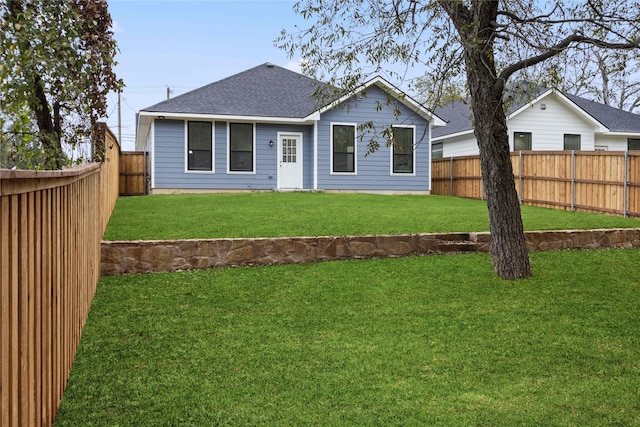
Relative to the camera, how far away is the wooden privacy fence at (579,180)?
13188mm

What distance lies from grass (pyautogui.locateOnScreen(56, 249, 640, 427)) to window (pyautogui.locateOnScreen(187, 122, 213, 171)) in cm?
1118

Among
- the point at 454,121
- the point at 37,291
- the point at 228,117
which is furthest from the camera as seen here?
the point at 454,121

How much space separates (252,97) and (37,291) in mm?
17133

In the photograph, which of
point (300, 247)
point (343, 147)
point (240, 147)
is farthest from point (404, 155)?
point (300, 247)

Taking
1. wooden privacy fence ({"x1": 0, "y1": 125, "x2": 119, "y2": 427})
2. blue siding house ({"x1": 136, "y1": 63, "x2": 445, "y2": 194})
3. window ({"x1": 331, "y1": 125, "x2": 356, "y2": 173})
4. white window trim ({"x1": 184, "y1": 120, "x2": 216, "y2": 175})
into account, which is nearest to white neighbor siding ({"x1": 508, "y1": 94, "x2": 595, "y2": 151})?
blue siding house ({"x1": 136, "y1": 63, "x2": 445, "y2": 194})

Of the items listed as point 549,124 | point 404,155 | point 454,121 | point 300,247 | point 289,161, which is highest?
point 454,121

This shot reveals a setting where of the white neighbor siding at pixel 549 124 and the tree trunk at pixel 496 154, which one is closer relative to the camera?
the tree trunk at pixel 496 154

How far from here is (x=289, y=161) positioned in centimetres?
1906

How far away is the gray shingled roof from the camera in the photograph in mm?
17969

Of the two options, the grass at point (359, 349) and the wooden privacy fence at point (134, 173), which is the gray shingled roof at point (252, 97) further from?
the grass at point (359, 349)

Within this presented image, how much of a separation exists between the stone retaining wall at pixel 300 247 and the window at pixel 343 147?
10389 mm

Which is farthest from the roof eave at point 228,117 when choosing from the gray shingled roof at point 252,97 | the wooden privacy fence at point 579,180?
the wooden privacy fence at point 579,180

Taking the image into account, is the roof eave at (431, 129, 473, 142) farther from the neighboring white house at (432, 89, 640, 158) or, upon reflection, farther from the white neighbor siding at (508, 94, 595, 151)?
the white neighbor siding at (508, 94, 595, 151)

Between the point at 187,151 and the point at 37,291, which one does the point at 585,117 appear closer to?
the point at 187,151
